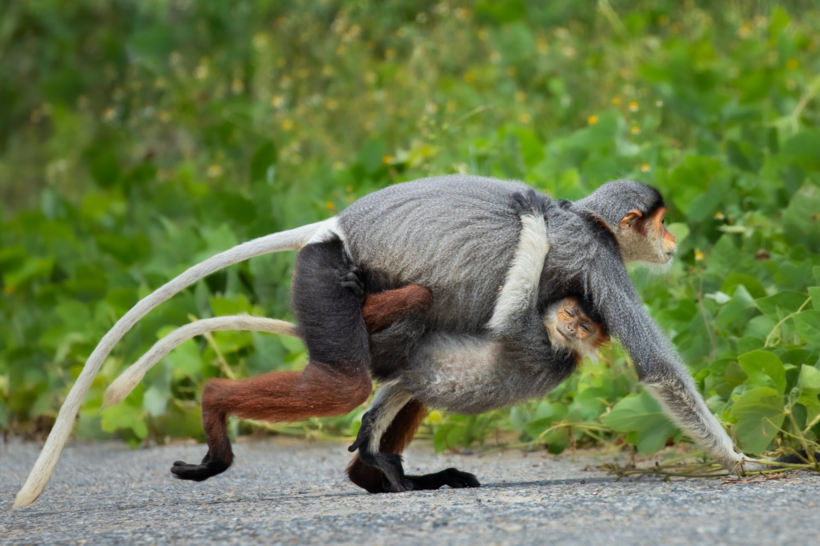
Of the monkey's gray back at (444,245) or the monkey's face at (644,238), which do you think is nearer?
the monkey's gray back at (444,245)

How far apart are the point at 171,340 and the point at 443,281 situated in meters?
1.45

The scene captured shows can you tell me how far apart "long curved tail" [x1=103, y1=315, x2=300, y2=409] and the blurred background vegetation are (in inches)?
33.1

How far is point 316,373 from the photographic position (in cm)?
407

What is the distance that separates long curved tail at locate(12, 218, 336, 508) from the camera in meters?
4.22

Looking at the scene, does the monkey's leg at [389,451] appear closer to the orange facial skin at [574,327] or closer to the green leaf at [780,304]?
the orange facial skin at [574,327]

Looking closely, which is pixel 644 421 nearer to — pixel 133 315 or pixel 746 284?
pixel 746 284

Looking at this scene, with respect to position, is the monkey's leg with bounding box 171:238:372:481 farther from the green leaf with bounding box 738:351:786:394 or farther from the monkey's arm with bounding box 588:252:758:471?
the green leaf with bounding box 738:351:786:394

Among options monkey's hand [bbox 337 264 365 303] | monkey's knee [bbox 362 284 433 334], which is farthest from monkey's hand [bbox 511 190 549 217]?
monkey's hand [bbox 337 264 365 303]

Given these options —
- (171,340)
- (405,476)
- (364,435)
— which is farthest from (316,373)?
(171,340)

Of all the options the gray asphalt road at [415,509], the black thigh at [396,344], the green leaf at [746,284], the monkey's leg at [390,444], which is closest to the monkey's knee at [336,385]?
the black thigh at [396,344]

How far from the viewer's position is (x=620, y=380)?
551 centimetres

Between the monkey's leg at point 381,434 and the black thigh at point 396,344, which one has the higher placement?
the black thigh at point 396,344

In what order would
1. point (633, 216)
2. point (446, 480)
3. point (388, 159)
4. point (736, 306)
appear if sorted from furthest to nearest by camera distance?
point (388, 159)
point (736, 306)
point (446, 480)
point (633, 216)

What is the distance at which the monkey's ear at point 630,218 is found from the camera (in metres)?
4.37
